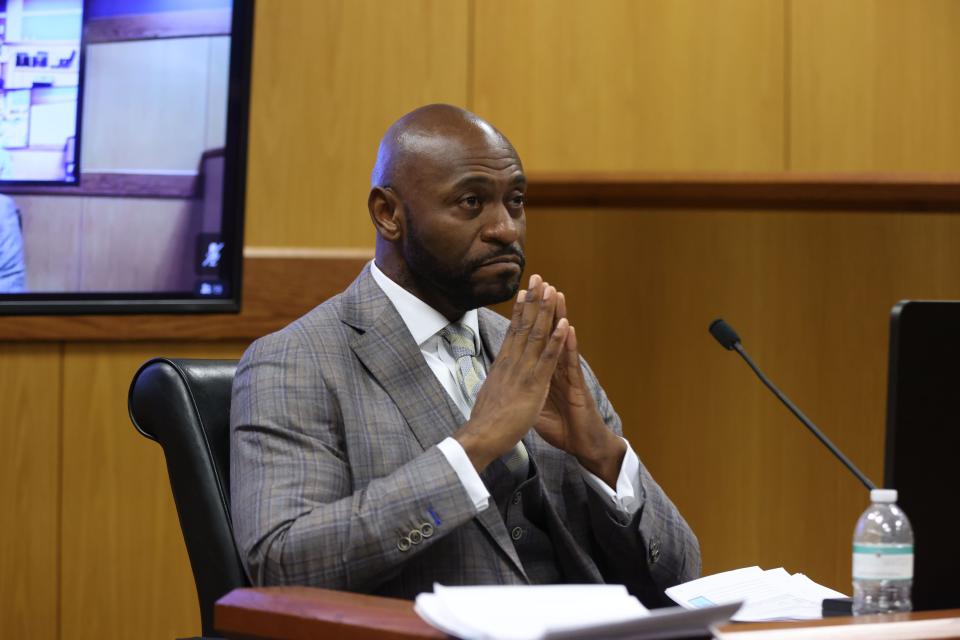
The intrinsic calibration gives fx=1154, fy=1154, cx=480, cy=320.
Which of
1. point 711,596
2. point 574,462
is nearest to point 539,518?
point 574,462

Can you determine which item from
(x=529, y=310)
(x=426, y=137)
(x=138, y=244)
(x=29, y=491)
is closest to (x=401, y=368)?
(x=529, y=310)

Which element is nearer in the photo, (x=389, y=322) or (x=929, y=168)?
(x=389, y=322)

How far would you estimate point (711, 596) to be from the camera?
145 cm

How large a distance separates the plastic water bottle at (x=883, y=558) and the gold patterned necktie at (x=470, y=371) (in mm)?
569

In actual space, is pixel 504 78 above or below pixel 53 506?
above

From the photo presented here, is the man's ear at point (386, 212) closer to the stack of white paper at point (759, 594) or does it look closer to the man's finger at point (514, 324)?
the man's finger at point (514, 324)

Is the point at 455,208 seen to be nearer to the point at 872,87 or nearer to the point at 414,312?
the point at 414,312

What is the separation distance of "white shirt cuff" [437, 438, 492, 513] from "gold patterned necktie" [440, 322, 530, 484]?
0.22 metres

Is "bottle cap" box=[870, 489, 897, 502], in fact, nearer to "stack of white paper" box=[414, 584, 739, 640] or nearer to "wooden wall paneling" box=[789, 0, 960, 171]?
"stack of white paper" box=[414, 584, 739, 640]

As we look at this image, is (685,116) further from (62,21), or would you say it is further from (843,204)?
(62,21)

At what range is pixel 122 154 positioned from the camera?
121 inches

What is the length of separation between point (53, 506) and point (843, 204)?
2.35 m

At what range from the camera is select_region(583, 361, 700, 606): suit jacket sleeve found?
169 centimetres

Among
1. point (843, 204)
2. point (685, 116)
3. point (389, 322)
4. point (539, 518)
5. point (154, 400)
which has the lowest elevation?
point (539, 518)
